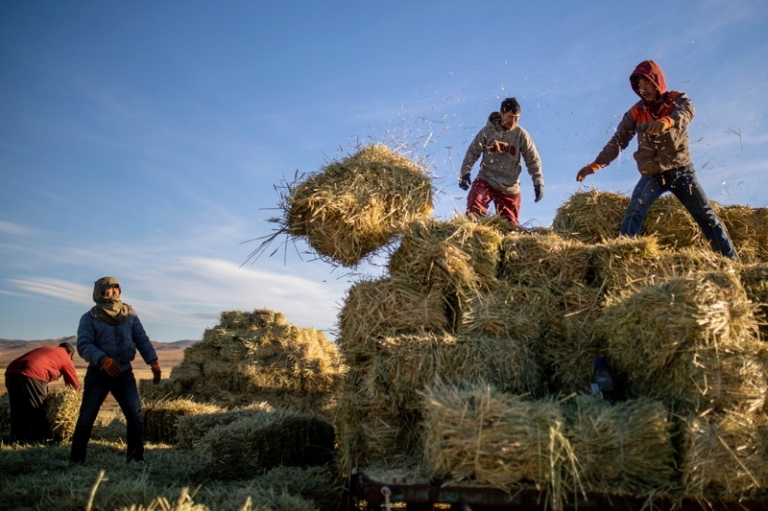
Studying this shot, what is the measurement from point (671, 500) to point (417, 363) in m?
2.02

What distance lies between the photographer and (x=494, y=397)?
412cm

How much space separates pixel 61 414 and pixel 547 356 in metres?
7.63

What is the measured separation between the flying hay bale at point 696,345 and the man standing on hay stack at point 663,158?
1.97 meters

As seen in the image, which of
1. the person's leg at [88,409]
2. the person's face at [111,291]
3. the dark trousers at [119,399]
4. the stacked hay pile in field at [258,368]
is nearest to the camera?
the person's leg at [88,409]

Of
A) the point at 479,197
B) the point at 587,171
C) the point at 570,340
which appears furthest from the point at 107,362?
the point at 587,171

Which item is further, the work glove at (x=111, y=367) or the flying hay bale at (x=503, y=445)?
the work glove at (x=111, y=367)

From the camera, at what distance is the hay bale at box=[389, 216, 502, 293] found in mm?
5355

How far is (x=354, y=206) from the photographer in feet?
19.4

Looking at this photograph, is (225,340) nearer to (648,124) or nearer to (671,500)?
(648,124)

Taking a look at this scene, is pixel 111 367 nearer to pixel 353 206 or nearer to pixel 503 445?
pixel 353 206

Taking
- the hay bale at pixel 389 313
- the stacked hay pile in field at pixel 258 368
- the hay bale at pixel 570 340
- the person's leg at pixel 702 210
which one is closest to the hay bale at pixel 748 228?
the person's leg at pixel 702 210

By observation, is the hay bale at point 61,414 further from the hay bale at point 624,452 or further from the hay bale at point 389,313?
the hay bale at point 624,452

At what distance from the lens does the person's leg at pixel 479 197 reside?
766cm

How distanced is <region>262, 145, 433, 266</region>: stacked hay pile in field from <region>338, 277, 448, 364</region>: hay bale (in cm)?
56
